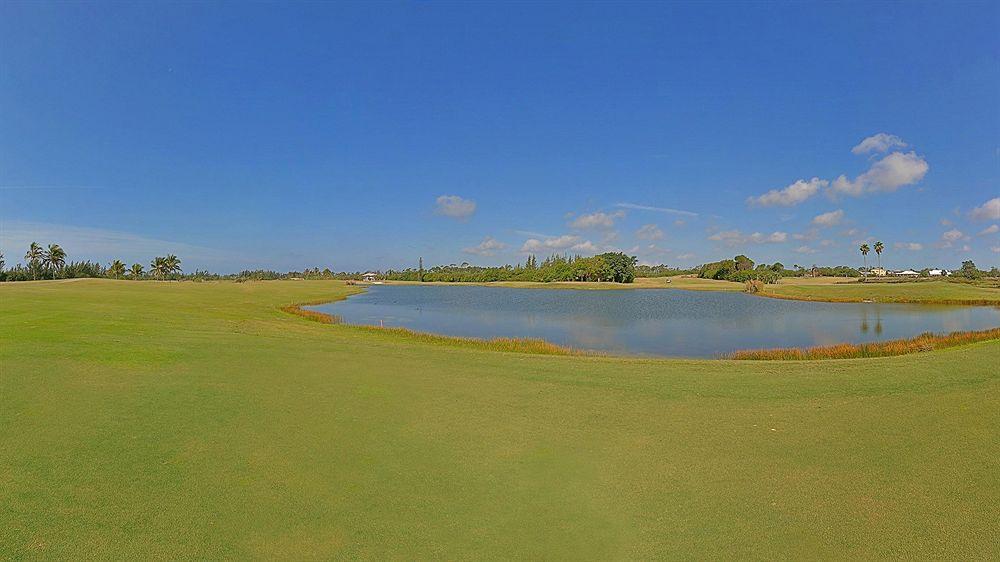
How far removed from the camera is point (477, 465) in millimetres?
5922

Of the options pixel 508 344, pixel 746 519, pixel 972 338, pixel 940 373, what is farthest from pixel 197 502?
pixel 972 338

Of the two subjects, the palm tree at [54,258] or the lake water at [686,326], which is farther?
the palm tree at [54,258]

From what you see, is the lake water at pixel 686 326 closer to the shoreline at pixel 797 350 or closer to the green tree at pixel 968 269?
the shoreline at pixel 797 350

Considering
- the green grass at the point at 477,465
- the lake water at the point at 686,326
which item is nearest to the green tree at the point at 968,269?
the lake water at the point at 686,326

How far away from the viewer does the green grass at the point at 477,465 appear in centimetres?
432

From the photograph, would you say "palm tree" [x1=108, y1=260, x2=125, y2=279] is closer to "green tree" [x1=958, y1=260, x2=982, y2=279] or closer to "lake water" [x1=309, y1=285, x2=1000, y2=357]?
"lake water" [x1=309, y1=285, x2=1000, y2=357]

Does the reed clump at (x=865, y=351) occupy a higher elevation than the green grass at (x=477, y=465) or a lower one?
lower

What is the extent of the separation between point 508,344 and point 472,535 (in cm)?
1740

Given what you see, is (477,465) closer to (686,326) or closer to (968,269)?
(686,326)

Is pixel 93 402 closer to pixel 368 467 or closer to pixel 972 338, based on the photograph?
pixel 368 467

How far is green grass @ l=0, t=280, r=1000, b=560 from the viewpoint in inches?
170

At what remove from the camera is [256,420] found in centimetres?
739

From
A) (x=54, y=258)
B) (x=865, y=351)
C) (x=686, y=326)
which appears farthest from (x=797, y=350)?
(x=54, y=258)

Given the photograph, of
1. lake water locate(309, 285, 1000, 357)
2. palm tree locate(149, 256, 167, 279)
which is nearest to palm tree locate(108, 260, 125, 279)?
palm tree locate(149, 256, 167, 279)
